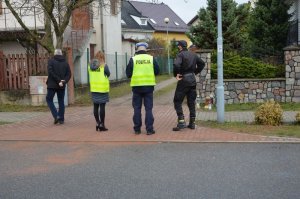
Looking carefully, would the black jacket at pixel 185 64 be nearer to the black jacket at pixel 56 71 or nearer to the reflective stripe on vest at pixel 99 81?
the reflective stripe on vest at pixel 99 81

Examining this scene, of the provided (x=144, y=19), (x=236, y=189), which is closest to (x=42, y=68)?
(x=236, y=189)

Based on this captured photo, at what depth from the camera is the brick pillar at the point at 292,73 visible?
14.2m

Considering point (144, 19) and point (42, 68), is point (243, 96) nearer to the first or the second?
point (42, 68)

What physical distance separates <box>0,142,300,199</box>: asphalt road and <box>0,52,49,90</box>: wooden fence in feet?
23.1

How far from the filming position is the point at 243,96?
1477cm

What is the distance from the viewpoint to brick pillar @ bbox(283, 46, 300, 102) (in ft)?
46.6

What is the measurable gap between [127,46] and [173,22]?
33180 millimetres

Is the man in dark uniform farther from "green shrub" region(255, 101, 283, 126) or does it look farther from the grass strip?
"green shrub" region(255, 101, 283, 126)

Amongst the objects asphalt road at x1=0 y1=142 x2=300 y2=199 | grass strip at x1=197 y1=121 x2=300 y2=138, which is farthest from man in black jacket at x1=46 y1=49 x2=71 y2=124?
grass strip at x1=197 y1=121 x2=300 y2=138

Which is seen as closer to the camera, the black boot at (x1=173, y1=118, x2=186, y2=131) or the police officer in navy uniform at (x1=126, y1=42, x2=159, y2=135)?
the police officer in navy uniform at (x1=126, y1=42, x2=159, y2=135)

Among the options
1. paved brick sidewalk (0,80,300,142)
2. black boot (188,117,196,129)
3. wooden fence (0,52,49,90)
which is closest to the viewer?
paved brick sidewalk (0,80,300,142)

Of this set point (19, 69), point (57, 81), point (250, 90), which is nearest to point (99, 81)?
point (57, 81)

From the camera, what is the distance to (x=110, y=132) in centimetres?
1046

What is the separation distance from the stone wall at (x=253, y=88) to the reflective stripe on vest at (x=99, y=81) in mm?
4832
